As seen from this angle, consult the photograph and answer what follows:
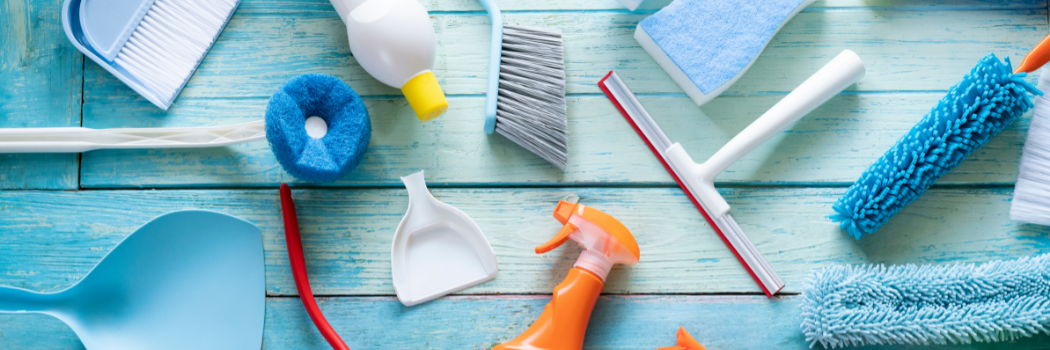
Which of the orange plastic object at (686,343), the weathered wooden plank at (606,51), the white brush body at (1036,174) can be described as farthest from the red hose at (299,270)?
the white brush body at (1036,174)

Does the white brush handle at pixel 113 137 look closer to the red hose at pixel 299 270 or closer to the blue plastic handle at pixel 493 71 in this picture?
the red hose at pixel 299 270

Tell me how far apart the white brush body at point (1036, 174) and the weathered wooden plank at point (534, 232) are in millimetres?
17

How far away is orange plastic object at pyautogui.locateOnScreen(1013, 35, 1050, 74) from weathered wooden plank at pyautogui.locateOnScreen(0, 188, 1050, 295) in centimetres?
14

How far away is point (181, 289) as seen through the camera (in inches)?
24.5

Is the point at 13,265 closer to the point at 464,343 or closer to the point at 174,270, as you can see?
the point at 174,270

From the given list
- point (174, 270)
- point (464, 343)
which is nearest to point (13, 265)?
point (174, 270)

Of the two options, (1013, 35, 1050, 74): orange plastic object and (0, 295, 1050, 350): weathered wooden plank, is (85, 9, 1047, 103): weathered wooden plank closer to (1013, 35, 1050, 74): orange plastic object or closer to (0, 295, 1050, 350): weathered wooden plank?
(1013, 35, 1050, 74): orange plastic object

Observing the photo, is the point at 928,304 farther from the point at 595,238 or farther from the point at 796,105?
the point at 595,238

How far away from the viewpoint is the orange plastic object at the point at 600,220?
0.57m

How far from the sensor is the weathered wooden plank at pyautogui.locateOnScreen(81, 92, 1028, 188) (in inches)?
25.3

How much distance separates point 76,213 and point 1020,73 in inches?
42.0

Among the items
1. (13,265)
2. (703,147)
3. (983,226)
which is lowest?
(13,265)

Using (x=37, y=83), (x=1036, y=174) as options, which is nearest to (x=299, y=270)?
(x=37, y=83)

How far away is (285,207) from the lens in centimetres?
62
